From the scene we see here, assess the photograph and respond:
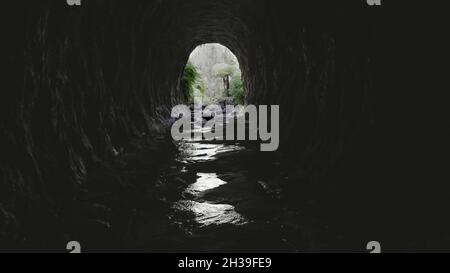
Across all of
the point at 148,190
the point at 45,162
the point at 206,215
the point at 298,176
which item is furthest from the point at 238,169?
the point at 45,162

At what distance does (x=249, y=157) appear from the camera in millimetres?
7348

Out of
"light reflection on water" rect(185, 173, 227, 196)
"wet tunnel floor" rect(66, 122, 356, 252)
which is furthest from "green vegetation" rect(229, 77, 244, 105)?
"light reflection on water" rect(185, 173, 227, 196)

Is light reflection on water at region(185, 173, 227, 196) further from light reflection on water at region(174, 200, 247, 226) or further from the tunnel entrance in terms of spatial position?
the tunnel entrance

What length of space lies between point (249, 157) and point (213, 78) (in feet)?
139

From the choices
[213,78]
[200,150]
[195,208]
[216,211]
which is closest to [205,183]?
[195,208]

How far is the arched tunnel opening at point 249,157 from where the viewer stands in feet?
10.9

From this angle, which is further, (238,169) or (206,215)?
(238,169)

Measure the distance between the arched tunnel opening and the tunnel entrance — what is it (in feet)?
53.1

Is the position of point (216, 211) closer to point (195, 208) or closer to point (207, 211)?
point (207, 211)

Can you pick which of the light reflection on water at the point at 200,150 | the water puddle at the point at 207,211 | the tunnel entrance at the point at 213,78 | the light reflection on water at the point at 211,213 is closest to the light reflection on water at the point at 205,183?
the water puddle at the point at 207,211

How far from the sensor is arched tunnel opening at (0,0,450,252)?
3.32 m
